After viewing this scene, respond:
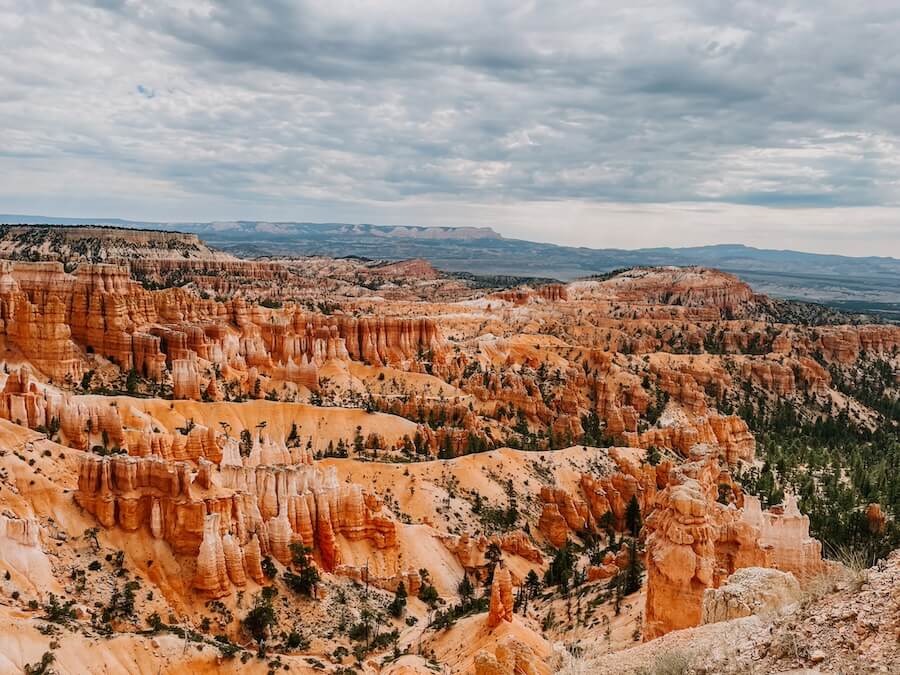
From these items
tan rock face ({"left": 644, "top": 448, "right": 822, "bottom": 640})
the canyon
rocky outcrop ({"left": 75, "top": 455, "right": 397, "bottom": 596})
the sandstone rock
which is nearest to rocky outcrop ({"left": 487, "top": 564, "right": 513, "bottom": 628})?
the canyon

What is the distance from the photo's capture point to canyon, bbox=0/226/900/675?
82.4ft

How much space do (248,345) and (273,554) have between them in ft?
154

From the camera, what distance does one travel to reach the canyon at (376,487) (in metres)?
25.1

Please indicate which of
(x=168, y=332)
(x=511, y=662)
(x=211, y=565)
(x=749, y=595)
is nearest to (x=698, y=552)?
(x=511, y=662)

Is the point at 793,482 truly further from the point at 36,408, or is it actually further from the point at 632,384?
the point at 36,408

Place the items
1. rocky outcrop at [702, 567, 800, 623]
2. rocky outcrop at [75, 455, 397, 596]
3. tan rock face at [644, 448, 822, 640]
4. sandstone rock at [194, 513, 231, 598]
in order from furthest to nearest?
rocky outcrop at [75, 455, 397, 596] → sandstone rock at [194, 513, 231, 598] → tan rock face at [644, 448, 822, 640] → rocky outcrop at [702, 567, 800, 623]

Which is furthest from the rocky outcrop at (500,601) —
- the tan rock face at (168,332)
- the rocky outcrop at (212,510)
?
the tan rock face at (168,332)

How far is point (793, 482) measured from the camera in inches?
2362

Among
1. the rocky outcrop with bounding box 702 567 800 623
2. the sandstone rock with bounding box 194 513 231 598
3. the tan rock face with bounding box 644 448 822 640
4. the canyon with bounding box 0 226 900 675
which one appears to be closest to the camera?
the rocky outcrop with bounding box 702 567 800 623

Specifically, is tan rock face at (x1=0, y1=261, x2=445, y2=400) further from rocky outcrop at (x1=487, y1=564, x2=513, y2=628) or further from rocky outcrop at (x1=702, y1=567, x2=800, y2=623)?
rocky outcrop at (x1=702, y1=567, x2=800, y2=623)

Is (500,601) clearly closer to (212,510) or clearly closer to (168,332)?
(212,510)

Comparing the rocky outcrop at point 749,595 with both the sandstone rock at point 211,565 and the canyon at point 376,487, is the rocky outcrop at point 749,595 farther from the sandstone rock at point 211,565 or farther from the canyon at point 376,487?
the sandstone rock at point 211,565

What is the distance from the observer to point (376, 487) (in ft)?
164

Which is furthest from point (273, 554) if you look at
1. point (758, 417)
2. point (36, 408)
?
point (758, 417)
